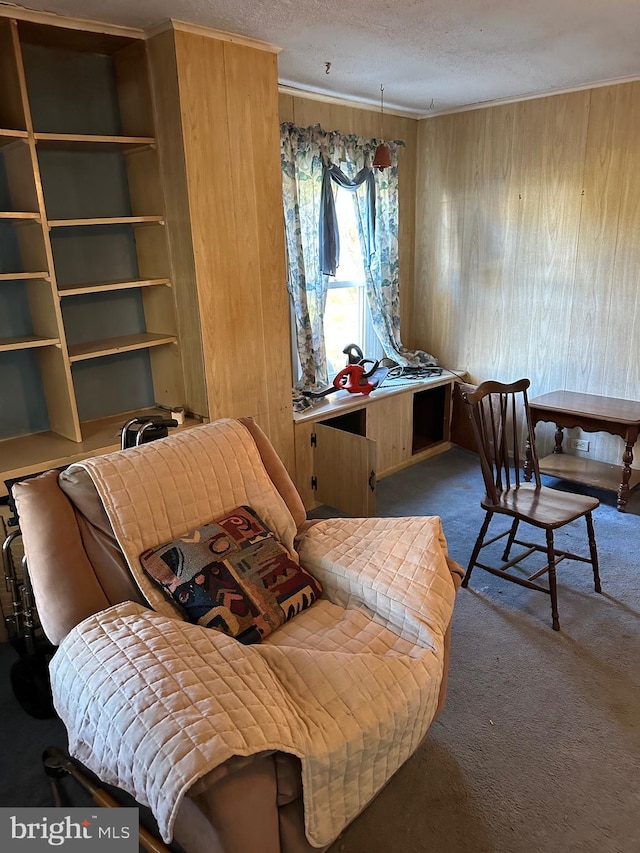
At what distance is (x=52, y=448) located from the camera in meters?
2.53

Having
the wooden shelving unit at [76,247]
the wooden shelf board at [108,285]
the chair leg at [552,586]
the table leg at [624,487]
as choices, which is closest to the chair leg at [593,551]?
the chair leg at [552,586]

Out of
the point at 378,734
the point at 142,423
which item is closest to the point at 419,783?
the point at 378,734

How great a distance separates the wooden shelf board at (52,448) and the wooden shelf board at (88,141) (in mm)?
1209

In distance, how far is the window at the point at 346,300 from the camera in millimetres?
4016

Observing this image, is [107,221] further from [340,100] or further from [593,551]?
[593,551]

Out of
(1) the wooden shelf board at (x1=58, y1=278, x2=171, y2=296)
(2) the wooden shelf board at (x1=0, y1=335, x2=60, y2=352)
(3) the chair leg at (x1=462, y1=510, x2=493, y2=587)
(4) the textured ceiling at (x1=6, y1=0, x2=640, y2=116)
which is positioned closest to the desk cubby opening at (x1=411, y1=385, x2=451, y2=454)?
(3) the chair leg at (x1=462, y1=510, x2=493, y2=587)

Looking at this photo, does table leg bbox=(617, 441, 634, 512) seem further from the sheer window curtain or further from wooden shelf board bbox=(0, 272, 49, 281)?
wooden shelf board bbox=(0, 272, 49, 281)

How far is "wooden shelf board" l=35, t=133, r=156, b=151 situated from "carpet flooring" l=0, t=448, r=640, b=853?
2018 millimetres

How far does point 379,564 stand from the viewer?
1.80 meters

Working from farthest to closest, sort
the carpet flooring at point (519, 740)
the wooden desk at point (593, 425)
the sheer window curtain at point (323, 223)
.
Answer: the sheer window curtain at point (323, 223) → the wooden desk at point (593, 425) → the carpet flooring at point (519, 740)

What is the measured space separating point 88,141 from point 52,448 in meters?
1.27

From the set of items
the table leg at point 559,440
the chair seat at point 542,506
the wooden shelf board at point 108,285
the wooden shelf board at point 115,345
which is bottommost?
the table leg at point 559,440

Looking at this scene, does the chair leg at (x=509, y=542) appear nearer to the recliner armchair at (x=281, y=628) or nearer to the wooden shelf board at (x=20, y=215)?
the recliner armchair at (x=281, y=628)

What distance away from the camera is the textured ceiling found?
2.23 m
